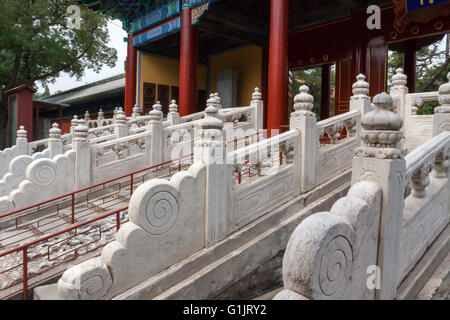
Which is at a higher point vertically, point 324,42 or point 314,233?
point 324,42

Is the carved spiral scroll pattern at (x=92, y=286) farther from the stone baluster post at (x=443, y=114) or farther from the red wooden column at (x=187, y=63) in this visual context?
the red wooden column at (x=187, y=63)

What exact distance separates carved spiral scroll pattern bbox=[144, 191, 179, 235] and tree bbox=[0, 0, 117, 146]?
16.2 metres

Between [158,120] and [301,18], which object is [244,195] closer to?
[158,120]

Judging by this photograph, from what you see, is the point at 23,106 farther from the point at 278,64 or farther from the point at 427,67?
the point at 427,67

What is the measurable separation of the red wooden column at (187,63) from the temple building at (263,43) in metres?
0.03

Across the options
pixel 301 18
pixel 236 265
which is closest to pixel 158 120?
pixel 236 265

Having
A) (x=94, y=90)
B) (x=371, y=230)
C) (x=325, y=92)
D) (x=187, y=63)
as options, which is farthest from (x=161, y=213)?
(x=94, y=90)

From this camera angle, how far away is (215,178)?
3.24 metres

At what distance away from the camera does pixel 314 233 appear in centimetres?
186

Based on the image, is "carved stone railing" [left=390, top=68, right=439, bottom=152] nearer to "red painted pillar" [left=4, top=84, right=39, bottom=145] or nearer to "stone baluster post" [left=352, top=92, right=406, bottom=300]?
"stone baluster post" [left=352, top=92, right=406, bottom=300]

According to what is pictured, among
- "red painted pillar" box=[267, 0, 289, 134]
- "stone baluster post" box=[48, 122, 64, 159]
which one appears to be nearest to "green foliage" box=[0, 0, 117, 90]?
"stone baluster post" box=[48, 122, 64, 159]
